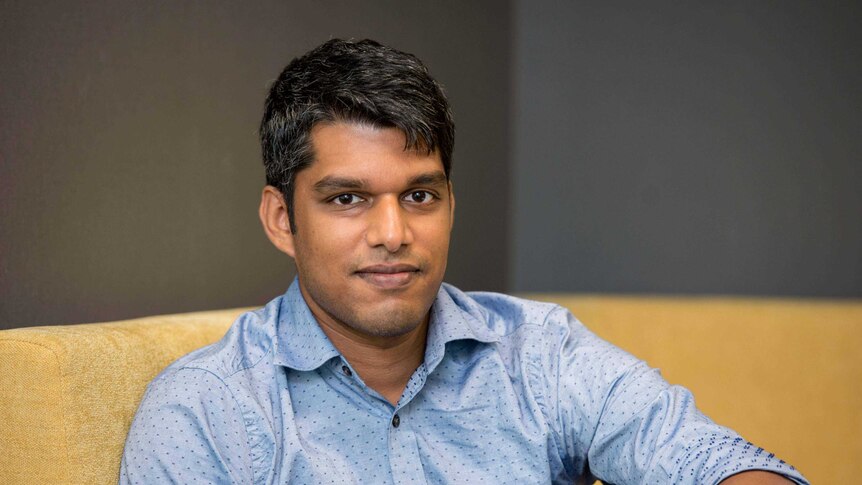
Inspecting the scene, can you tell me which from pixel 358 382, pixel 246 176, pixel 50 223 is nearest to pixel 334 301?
pixel 358 382

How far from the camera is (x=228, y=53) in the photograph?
195 centimetres

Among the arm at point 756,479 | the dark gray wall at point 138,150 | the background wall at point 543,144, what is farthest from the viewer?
the background wall at point 543,144

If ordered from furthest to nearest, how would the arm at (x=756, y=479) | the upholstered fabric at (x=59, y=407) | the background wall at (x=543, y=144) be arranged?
the background wall at (x=543, y=144) → the arm at (x=756, y=479) → the upholstered fabric at (x=59, y=407)

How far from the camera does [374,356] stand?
154 cm

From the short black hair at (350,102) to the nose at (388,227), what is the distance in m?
0.09

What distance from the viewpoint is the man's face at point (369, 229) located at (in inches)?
56.6

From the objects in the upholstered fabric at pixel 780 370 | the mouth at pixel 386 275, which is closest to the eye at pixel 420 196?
the mouth at pixel 386 275

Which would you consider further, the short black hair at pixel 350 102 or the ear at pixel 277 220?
the ear at pixel 277 220

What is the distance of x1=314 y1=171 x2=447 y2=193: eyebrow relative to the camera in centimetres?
144

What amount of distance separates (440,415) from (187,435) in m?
0.41

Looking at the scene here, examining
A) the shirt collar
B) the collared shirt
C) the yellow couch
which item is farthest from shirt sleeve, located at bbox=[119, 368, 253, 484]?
the yellow couch

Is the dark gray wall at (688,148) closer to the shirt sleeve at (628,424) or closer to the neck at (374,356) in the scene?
the shirt sleeve at (628,424)

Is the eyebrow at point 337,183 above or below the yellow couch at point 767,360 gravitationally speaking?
above

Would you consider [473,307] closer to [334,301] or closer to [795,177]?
[334,301]
